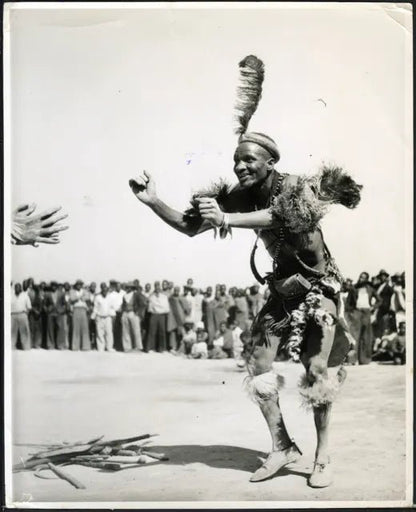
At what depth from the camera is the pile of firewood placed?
4641 millimetres

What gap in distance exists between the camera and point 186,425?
4.66 metres

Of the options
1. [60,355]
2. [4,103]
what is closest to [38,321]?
[60,355]

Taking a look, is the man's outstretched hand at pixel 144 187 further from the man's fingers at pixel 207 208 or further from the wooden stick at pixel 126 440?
the wooden stick at pixel 126 440

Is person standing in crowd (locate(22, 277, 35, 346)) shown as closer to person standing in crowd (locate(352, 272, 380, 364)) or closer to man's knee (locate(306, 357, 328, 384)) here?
man's knee (locate(306, 357, 328, 384))

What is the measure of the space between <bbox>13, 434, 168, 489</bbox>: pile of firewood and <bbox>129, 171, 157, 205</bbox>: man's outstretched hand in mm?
1438

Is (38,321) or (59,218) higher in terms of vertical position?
(59,218)

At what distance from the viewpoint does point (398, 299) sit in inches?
185

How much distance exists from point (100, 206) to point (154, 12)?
1.21 meters

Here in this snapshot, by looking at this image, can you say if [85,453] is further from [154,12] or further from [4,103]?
[154,12]

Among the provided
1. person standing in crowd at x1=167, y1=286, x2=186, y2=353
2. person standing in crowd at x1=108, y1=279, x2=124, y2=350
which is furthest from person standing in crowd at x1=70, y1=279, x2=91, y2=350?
person standing in crowd at x1=167, y1=286, x2=186, y2=353

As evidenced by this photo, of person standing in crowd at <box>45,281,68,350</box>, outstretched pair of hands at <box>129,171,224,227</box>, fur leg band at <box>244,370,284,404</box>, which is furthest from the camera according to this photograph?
person standing in crowd at <box>45,281,68,350</box>

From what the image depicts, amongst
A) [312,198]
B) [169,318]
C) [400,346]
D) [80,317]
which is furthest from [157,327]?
[400,346]

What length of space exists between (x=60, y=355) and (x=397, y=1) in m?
2.98

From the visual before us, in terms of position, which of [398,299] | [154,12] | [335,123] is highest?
[154,12]
